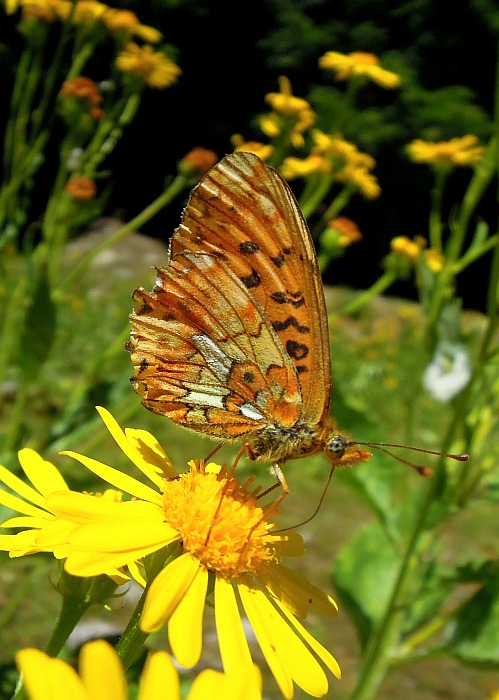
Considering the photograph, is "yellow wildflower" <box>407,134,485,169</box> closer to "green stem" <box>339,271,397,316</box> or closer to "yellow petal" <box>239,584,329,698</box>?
"green stem" <box>339,271,397,316</box>

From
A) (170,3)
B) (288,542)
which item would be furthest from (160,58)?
(170,3)

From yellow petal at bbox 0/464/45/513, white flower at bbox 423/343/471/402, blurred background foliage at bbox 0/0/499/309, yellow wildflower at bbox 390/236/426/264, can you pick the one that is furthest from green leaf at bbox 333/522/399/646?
blurred background foliage at bbox 0/0/499/309

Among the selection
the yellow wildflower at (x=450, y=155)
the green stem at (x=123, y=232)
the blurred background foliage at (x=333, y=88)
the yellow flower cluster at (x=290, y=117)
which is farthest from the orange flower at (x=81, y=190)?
the blurred background foliage at (x=333, y=88)

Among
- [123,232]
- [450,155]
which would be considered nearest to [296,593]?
A: [123,232]

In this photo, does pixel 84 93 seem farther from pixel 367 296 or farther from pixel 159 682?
pixel 159 682

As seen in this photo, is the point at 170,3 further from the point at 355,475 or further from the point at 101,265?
the point at 355,475

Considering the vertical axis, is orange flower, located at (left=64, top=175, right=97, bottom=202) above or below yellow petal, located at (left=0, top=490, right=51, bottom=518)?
above
